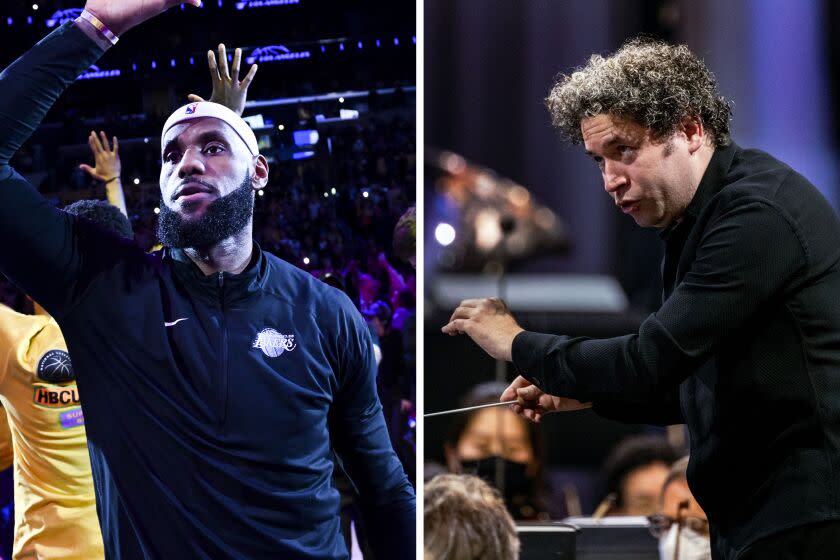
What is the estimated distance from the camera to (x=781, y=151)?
9.56 ft

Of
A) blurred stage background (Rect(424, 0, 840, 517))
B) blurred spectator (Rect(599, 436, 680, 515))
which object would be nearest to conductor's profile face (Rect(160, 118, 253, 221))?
blurred stage background (Rect(424, 0, 840, 517))

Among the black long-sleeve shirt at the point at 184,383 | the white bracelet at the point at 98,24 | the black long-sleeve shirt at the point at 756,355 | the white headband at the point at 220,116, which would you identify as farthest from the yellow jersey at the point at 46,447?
the black long-sleeve shirt at the point at 756,355

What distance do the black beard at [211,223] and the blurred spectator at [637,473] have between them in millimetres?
1486

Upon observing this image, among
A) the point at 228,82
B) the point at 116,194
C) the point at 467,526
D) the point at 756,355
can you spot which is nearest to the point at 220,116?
the point at 228,82

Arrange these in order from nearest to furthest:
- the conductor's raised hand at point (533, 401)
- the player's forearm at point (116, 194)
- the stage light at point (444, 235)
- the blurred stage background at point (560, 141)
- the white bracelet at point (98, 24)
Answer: the conductor's raised hand at point (533, 401)
the white bracelet at point (98, 24)
the player's forearm at point (116, 194)
the blurred stage background at point (560, 141)
the stage light at point (444, 235)

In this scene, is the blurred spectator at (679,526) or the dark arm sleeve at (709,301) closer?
the dark arm sleeve at (709,301)

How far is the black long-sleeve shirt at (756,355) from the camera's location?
1.54 meters

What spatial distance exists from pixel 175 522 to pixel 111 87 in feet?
4.06

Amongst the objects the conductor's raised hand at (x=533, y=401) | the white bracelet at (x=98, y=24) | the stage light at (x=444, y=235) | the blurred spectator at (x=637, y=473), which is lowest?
the blurred spectator at (x=637, y=473)

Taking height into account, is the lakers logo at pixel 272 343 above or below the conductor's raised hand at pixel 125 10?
below

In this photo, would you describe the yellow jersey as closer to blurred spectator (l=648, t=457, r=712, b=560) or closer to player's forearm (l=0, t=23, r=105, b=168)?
player's forearm (l=0, t=23, r=105, b=168)

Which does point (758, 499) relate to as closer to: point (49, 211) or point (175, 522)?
point (175, 522)

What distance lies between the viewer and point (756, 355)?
159 centimetres

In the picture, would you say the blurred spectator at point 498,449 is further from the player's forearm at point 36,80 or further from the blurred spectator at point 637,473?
the player's forearm at point 36,80
